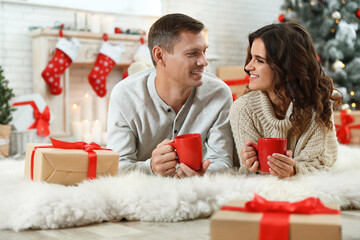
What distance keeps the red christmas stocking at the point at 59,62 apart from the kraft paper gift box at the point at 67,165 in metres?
2.81

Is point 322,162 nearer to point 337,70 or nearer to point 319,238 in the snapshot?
point 319,238

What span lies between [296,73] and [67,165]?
984 mm

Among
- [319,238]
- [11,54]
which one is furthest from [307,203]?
[11,54]

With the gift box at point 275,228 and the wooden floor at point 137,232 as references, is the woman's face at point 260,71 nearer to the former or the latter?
the wooden floor at point 137,232

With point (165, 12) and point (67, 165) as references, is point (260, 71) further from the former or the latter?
point (165, 12)

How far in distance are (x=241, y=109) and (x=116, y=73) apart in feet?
11.3

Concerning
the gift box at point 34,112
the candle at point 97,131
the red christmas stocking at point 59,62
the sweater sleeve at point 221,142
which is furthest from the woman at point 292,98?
the candle at point 97,131

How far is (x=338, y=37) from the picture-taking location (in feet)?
16.7

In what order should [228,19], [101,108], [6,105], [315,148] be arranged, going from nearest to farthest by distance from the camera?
[315,148] < [6,105] < [101,108] < [228,19]

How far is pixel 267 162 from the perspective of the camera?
175 centimetres

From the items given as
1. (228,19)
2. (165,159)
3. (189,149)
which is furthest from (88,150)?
(228,19)

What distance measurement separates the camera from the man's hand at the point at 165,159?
71.9 inches

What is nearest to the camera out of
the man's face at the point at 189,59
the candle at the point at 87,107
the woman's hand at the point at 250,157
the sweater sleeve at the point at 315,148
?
the woman's hand at the point at 250,157

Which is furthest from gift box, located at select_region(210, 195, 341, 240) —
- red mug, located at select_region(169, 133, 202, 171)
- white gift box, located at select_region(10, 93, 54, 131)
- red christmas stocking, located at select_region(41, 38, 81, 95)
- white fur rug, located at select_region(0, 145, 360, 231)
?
red christmas stocking, located at select_region(41, 38, 81, 95)
